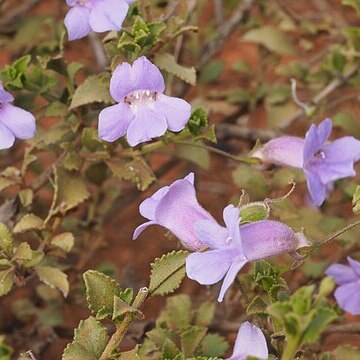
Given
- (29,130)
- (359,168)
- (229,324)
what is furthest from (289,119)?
(29,130)

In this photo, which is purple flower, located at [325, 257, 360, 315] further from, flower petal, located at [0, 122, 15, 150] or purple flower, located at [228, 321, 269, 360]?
flower petal, located at [0, 122, 15, 150]

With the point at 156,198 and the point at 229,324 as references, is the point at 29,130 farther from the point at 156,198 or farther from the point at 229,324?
the point at 229,324

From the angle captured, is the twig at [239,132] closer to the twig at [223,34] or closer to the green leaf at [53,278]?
the twig at [223,34]

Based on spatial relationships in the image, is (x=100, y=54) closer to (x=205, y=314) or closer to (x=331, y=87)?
(x=331, y=87)

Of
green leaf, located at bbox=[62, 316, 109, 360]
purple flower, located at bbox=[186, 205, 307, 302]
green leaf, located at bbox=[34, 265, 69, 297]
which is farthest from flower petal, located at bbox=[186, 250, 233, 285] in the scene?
green leaf, located at bbox=[34, 265, 69, 297]

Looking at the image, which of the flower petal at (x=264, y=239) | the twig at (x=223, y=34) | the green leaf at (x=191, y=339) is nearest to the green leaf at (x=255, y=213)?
the flower petal at (x=264, y=239)

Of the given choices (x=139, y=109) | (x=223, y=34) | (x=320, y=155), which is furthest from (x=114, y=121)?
(x=223, y=34)
